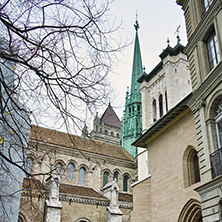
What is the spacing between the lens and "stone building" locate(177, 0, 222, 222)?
9789mm

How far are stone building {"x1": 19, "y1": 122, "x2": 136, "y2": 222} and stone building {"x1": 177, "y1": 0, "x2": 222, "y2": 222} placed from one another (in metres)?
11.1

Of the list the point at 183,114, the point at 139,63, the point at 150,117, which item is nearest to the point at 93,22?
the point at 183,114

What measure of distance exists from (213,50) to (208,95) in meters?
1.85

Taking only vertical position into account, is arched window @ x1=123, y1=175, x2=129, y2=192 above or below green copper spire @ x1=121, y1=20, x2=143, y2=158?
below

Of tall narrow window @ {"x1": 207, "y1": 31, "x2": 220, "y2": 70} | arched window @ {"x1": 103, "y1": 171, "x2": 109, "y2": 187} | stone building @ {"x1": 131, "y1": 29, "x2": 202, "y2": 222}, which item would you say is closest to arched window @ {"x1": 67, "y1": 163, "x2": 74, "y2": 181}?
arched window @ {"x1": 103, "y1": 171, "x2": 109, "y2": 187}

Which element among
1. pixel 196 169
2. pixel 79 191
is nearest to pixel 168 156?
pixel 196 169

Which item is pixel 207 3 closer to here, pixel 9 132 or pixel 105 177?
pixel 9 132

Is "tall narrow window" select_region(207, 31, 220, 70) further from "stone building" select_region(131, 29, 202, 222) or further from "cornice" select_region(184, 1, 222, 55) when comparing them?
"stone building" select_region(131, 29, 202, 222)

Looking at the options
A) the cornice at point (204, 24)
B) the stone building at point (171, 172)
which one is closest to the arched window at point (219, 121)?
the stone building at point (171, 172)

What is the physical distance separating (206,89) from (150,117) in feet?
66.4

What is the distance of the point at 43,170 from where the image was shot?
30.4 metres

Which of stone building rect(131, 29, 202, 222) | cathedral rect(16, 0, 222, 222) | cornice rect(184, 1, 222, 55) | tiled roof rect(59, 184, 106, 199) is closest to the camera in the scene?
cathedral rect(16, 0, 222, 222)

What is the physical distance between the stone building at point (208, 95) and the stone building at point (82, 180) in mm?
11079

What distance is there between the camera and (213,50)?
1152cm
